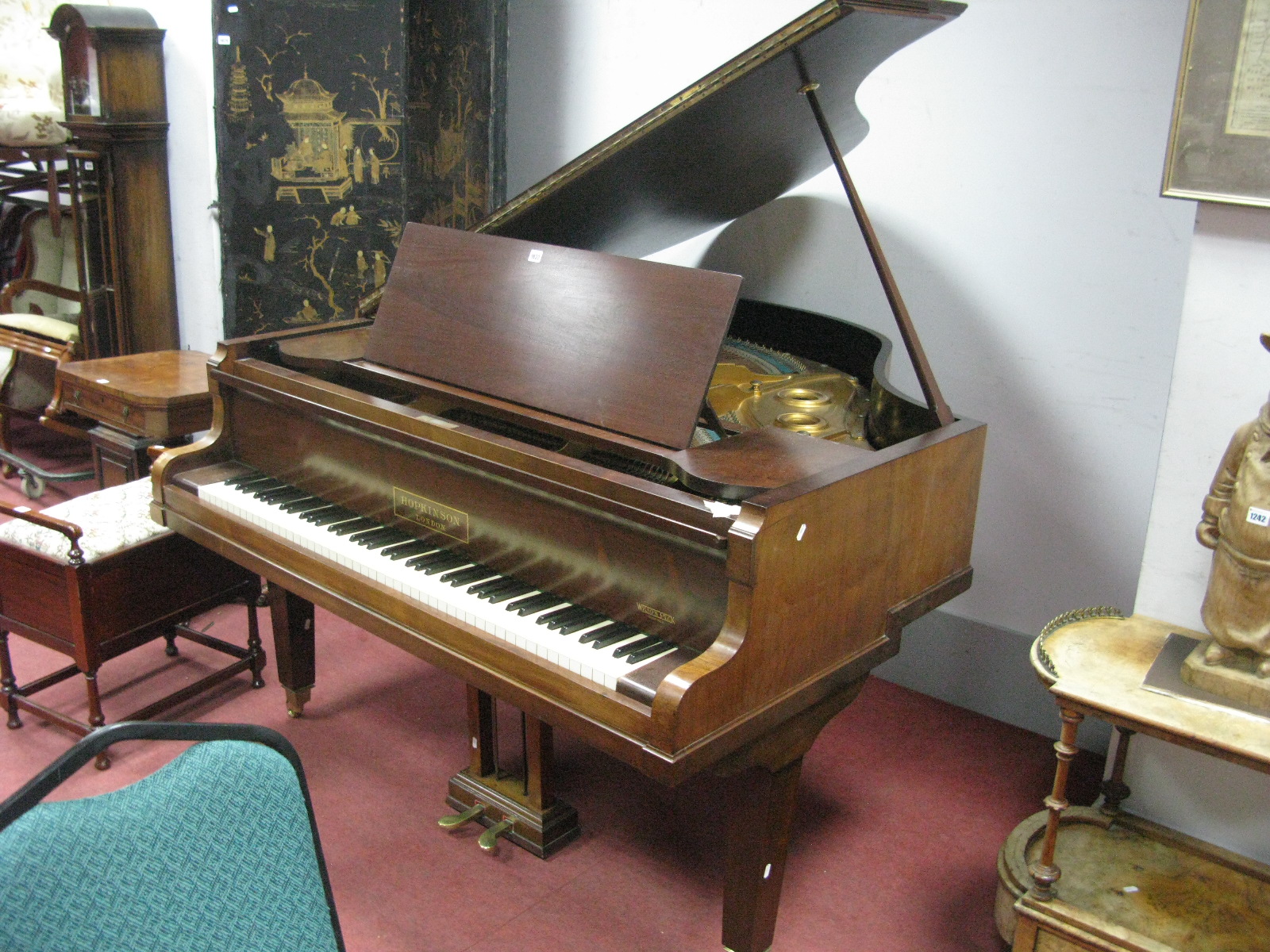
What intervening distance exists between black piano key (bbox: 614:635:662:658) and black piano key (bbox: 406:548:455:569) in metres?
0.57

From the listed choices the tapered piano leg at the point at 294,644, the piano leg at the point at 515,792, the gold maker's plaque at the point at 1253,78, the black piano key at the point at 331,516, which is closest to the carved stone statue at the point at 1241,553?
the gold maker's plaque at the point at 1253,78

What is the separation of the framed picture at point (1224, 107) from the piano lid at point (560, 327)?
923 mm

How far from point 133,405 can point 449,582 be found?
7.17 feet

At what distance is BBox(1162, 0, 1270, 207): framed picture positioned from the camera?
84.0 inches

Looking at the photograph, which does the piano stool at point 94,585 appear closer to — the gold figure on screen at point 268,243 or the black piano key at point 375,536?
the black piano key at point 375,536

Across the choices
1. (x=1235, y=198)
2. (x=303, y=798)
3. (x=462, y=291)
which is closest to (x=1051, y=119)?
(x=1235, y=198)

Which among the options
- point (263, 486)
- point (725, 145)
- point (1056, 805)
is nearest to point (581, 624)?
point (1056, 805)

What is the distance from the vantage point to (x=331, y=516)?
2.78 meters

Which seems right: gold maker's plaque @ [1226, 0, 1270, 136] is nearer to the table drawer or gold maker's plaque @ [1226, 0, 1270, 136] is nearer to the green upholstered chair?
the green upholstered chair

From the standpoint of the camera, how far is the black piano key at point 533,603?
2.30 m

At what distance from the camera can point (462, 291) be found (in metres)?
2.72

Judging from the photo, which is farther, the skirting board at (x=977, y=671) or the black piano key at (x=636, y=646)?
the skirting board at (x=977, y=671)

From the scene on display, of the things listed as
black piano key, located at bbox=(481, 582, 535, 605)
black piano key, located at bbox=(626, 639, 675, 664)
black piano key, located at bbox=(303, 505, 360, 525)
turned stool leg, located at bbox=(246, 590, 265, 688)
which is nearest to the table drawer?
turned stool leg, located at bbox=(246, 590, 265, 688)

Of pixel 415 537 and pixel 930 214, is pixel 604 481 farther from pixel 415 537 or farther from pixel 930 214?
pixel 930 214
